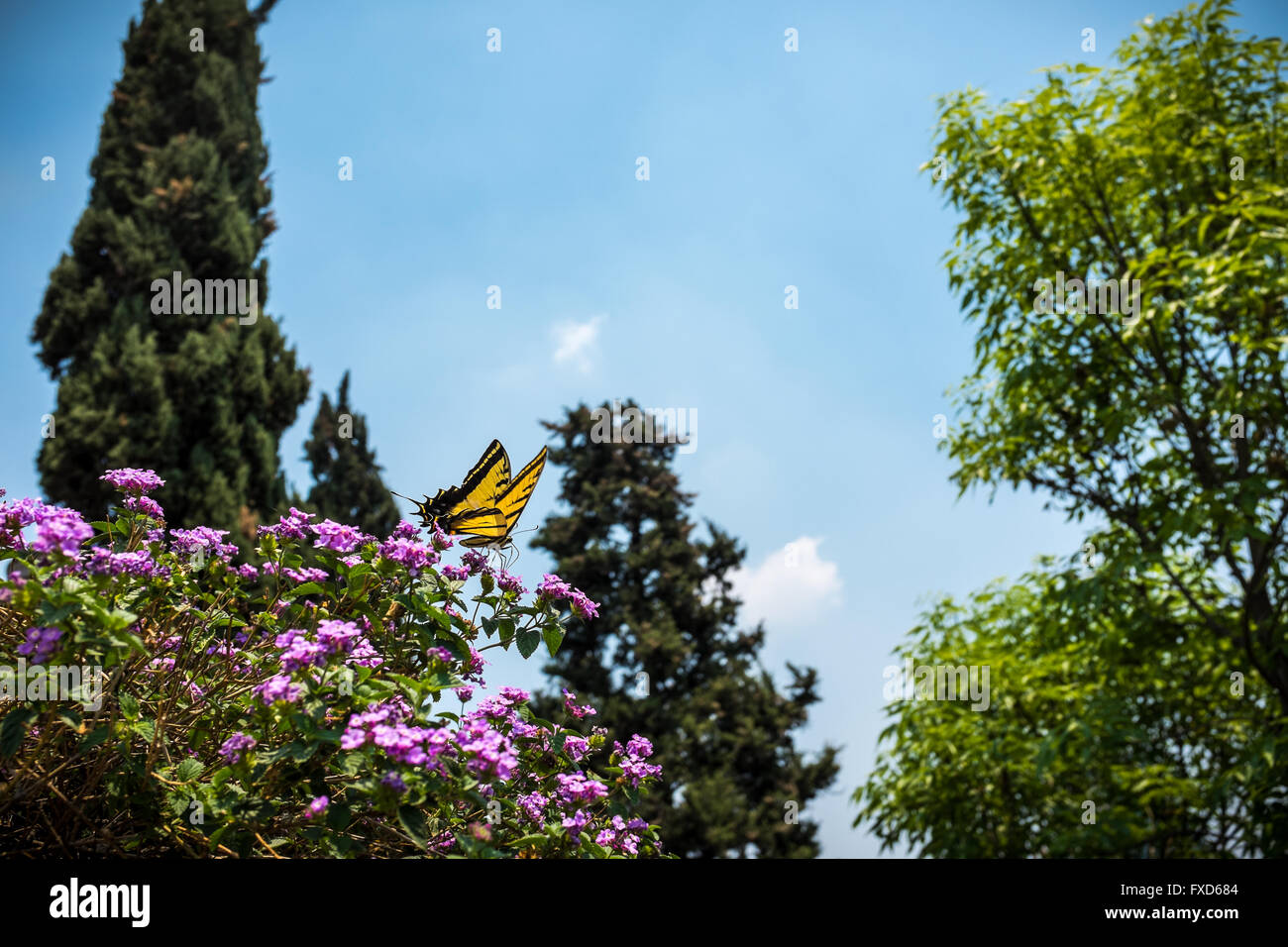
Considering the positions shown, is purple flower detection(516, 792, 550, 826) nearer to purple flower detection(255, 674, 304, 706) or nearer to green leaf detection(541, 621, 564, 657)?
green leaf detection(541, 621, 564, 657)

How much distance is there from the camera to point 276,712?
167 cm

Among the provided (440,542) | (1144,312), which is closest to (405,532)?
(440,542)

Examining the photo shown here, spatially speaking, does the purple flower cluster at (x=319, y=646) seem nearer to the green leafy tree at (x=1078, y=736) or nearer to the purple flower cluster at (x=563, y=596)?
the purple flower cluster at (x=563, y=596)

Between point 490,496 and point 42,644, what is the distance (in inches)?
68.7


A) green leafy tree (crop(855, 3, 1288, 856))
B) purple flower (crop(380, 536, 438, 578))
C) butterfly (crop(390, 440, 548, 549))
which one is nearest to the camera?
purple flower (crop(380, 536, 438, 578))

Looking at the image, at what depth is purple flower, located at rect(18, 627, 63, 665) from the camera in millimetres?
1512

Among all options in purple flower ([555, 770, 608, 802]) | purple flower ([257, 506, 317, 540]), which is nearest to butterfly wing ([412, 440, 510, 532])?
purple flower ([257, 506, 317, 540])

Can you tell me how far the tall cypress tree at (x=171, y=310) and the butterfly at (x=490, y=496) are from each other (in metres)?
9.72

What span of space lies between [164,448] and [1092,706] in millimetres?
12208

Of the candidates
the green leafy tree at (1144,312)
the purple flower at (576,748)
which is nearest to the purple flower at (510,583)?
the purple flower at (576,748)

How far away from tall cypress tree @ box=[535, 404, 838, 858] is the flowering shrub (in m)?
12.6

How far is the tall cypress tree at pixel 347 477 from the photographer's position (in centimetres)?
1723

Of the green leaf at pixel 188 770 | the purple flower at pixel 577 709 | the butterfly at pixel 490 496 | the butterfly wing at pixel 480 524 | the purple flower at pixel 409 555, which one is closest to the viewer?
the green leaf at pixel 188 770
